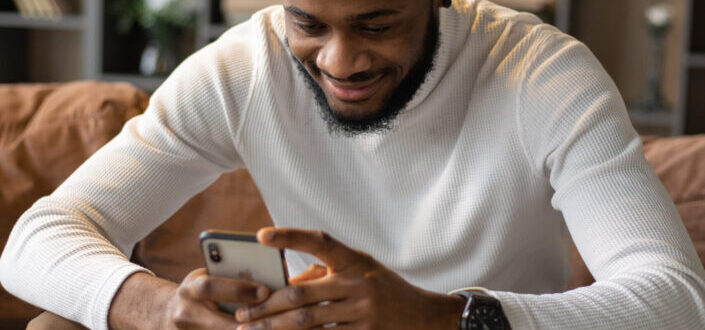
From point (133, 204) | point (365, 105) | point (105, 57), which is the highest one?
point (365, 105)

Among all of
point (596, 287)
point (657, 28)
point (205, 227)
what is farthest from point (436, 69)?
point (657, 28)

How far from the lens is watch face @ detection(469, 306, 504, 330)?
101cm

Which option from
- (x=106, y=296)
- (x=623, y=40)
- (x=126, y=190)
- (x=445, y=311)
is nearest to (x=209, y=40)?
(x=623, y=40)

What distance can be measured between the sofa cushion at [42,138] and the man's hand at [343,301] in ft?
3.19

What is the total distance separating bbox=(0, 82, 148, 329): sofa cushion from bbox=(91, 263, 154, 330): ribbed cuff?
0.68m

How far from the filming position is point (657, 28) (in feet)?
10.3

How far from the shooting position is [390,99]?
4.41ft

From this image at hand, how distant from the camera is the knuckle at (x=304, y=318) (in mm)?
967

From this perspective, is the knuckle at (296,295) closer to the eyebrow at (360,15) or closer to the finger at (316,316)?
the finger at (316,316)

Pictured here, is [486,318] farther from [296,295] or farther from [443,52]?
[443,52]

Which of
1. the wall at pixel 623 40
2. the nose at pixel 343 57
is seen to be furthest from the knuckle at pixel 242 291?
the wall at pixel 623 40

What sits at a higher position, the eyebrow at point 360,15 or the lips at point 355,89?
the eyebrow at point 360,15

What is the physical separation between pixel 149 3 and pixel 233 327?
297 centimetres

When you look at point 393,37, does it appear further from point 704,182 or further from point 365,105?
point 704,182
